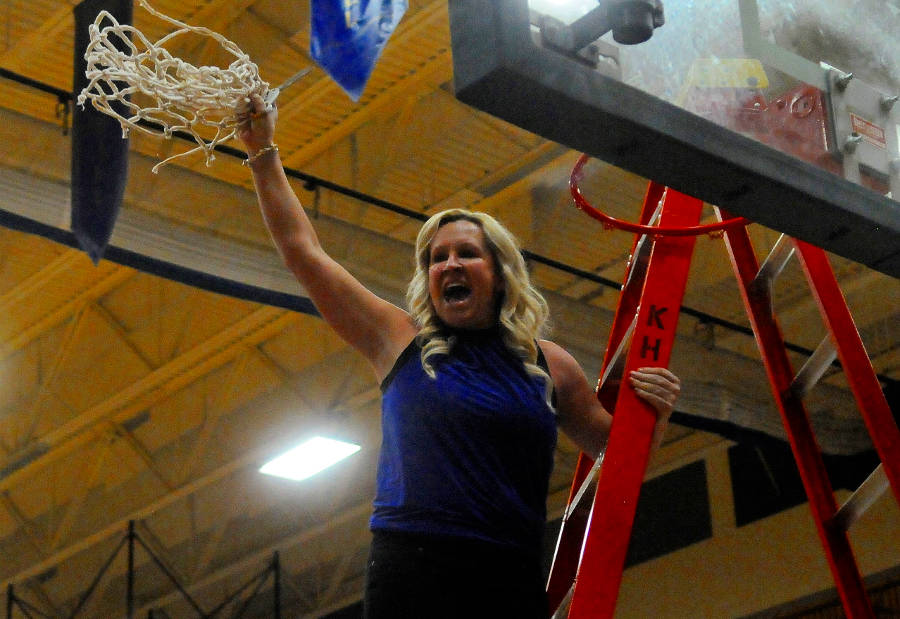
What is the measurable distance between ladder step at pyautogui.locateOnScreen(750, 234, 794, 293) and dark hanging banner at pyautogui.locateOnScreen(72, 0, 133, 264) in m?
2.95

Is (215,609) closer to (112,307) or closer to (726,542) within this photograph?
(112,307)

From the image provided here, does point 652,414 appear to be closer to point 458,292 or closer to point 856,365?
point 458,292

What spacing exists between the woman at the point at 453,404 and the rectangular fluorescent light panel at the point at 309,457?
800 centimetres

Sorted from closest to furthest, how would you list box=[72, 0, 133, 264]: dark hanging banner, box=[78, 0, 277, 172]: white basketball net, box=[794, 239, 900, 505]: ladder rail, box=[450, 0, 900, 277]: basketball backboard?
box=[450, 0, 900, 277]: basketball backboard < box=[78, 0, 277, 172]: white basketball net < box=[794, 239, 900, 505]: ladder rail < box=[72, 0, 133, 264]: dark hanging banner

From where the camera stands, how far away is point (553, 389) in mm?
2885

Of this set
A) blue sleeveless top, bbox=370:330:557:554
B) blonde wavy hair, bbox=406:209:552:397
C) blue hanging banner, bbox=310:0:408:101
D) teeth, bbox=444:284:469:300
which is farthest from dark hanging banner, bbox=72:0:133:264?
blue sleeveless top, bbox=370:330:557:554

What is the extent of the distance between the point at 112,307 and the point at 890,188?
9.82 meters

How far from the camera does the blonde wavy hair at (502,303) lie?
9.14ft

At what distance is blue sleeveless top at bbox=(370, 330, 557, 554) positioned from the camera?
257 cm

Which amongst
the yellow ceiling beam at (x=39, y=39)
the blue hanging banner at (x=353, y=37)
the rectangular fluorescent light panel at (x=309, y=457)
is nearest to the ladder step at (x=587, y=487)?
the blue hanging banner at (x=353, y=37)

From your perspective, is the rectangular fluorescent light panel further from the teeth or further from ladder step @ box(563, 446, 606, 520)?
the teeth

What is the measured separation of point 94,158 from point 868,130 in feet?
12.7

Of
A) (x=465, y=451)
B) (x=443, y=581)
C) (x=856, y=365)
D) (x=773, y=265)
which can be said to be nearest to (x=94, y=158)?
(x=773, y=265)

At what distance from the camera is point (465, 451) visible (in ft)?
8.54
